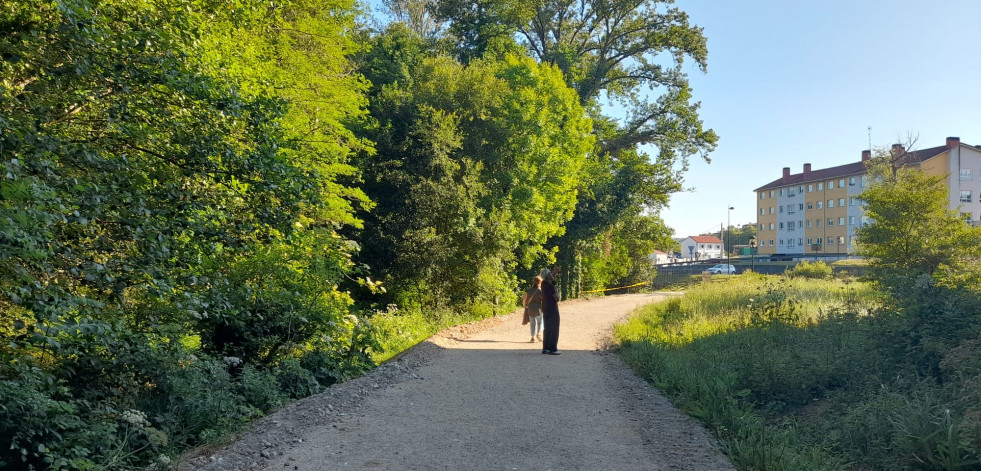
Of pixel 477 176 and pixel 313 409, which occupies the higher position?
pixel 477 176

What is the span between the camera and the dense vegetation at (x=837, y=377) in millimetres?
5609

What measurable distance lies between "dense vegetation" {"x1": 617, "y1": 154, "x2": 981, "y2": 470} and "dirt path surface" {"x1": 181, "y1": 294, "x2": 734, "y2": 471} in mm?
555

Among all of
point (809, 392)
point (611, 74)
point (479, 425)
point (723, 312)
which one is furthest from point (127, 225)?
point (611, 74)

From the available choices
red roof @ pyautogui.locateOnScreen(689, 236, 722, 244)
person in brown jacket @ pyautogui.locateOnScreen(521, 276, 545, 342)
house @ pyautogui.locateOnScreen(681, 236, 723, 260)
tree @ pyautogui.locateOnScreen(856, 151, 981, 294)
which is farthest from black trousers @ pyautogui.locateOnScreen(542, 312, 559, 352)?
red roof @ pyautogui.locateOnScreen(689, 236, 722, 244)

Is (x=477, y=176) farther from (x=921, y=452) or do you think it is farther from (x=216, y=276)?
(x=921, y=452)

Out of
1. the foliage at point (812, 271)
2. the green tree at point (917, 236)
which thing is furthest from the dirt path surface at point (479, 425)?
the foliage at point (812, 271)

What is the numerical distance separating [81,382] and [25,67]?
11.2 feet

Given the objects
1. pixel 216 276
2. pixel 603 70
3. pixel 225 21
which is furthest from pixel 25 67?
pixel 603 70

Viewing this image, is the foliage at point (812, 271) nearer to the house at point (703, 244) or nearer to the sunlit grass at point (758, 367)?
the sunlit grass at point (758, 367)

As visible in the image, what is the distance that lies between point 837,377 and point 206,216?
8651 mm

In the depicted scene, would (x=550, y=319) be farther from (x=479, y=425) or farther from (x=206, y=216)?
(x=206, y=216)

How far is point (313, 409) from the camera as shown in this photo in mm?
7465

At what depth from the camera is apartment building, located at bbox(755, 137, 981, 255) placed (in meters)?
69.2

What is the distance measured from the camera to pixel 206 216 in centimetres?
724
